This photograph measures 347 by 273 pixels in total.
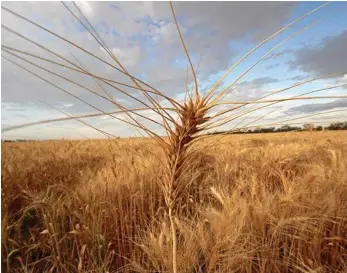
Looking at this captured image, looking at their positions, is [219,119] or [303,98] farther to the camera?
[219,119]

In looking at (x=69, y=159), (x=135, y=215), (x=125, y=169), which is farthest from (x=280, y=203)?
(x=69, y=159)

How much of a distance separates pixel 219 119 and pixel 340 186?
5.89 ft

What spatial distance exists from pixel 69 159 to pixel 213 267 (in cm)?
314

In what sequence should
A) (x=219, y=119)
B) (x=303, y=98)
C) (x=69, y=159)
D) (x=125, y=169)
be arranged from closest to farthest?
1. (x=303, y=98)
2. (x=219, y=119)
3. (x=125, y=169)
4. (x=69, y=159)

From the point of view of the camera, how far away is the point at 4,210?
1.82m

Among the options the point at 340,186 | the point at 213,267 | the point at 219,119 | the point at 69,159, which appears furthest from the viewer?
the point at 69,159

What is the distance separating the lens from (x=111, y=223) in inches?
77.7

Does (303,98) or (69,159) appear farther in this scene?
(69,159)

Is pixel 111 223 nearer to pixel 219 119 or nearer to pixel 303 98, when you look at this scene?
pixel 219 119

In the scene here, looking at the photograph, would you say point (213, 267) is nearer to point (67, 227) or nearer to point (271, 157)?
point (67, 227)

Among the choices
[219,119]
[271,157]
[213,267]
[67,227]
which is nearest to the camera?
[219,119]

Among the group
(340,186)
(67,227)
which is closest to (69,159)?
(67,227)

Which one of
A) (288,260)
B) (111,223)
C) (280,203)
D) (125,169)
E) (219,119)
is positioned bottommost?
(288,260)

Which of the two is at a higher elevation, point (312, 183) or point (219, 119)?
point (219, 119)
